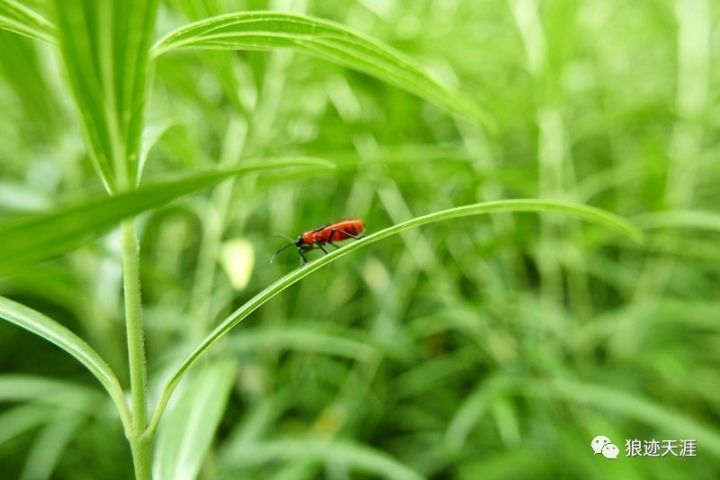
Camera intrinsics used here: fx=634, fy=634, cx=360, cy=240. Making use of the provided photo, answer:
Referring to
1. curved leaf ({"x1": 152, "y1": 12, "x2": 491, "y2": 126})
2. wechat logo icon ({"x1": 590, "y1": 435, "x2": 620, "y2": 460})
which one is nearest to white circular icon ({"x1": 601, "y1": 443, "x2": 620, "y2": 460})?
wechat logo icon ({"x1": 590, "y1": 435, "x2": 620, "y2": 460})

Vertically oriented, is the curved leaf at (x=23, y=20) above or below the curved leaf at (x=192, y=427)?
above

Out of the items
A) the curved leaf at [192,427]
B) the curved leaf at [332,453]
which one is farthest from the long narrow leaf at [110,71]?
the curved leaf at [332,453]

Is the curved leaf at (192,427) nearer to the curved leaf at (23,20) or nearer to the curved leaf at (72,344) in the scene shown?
the curved leaf at (72,344)

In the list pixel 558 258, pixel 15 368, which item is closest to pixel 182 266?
pixel 15 368

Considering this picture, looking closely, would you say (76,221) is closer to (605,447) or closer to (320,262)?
(320,262)

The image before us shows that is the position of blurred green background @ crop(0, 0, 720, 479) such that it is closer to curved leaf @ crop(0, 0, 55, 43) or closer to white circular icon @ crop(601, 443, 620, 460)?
white circular icon @ crop(601, 443, 620, 460)

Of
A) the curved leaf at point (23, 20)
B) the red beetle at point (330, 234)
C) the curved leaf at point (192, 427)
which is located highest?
the red beetle at point (330, 234)

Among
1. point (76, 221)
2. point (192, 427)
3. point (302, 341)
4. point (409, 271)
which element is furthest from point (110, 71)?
point (409, 271)
